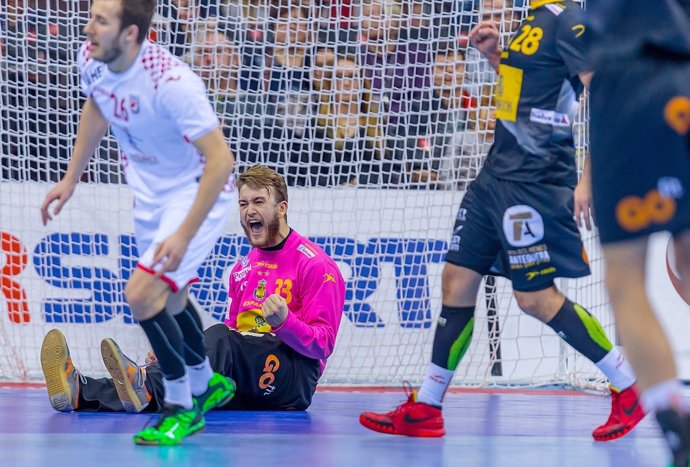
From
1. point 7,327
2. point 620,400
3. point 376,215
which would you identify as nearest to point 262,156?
point 376,215

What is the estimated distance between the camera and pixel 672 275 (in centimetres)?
640

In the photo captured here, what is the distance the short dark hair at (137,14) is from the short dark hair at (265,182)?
56.3 inches

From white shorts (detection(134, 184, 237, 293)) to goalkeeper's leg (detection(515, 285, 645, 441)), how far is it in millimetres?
1232

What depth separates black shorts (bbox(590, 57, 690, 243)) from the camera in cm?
237

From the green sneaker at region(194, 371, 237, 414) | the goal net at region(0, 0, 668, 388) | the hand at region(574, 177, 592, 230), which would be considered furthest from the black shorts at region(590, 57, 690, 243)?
the goal net at region(0, 0, 668, 388)

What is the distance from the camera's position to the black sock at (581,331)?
4129 mm

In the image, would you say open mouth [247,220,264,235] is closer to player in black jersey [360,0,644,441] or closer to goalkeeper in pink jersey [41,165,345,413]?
goalkeeper in pink jersey [41,165,345,413]

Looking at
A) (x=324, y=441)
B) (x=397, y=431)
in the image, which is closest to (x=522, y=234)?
(x=397, y=431)

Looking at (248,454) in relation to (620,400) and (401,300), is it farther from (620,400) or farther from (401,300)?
(401,300)

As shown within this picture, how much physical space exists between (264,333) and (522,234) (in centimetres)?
149

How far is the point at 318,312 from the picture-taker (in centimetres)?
493

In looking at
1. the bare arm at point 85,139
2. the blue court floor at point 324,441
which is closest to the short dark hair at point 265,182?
the blue court floor at point 324,441

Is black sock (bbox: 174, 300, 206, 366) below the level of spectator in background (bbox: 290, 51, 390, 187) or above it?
below

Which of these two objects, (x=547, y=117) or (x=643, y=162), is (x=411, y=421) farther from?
(x=643, y=162)
